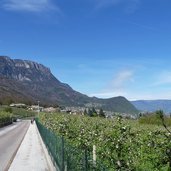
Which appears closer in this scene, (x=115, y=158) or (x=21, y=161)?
(x=115, y=158)

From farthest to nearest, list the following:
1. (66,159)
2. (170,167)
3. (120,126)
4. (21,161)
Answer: (21,161), (66,159), (120,126), (170,167)

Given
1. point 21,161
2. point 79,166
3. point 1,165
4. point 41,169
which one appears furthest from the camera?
point 21,161

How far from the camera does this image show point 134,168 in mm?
9328

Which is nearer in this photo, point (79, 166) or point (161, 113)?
point (161, 113)

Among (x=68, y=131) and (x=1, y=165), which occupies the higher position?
(x=68, y=131)

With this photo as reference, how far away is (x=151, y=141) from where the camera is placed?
32.4 ft

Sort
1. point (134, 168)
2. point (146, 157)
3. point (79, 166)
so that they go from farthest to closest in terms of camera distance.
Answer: point (79, 166) < point (134, 168) < point (146, 157)

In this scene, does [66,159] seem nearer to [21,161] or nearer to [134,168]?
[134,168]

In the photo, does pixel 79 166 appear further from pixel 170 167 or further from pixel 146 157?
pixel 170 167

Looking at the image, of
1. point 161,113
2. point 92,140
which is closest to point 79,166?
point 92,140

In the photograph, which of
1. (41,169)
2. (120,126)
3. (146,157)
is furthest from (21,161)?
(146,157)

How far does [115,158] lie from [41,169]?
9.94 m

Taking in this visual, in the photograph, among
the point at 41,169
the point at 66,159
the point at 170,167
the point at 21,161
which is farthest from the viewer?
the point at 21,161

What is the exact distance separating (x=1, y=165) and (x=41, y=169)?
8.89ft
